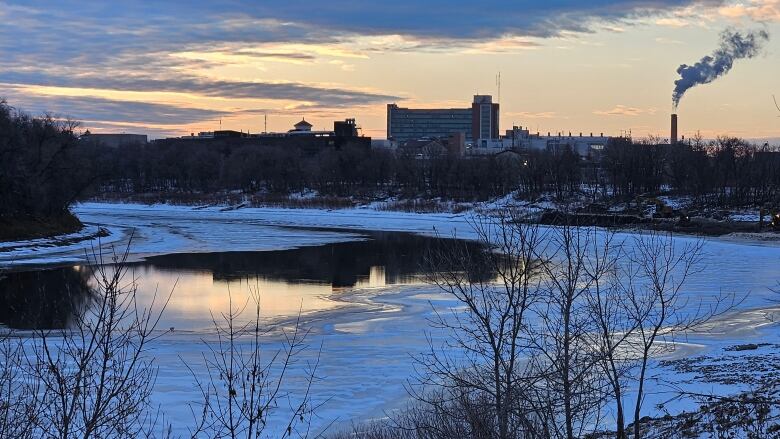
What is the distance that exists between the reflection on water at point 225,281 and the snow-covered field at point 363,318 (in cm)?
179

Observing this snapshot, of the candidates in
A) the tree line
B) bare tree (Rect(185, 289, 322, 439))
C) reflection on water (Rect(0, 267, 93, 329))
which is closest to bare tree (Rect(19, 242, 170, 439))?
bare tree (Rect(185, 289, 322, 439))

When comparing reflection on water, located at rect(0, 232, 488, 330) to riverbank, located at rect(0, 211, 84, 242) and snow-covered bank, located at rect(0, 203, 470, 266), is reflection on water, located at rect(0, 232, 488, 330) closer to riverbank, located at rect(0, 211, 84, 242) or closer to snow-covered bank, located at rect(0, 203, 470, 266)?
snow-covered bank, located at rect(0, 203, 470, 266)

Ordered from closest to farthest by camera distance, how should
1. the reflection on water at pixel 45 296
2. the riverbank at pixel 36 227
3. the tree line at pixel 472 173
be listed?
the reflection on water at pixel 45 296 < the riverbank at pixel 36 227 < the tree line at pixel 472 173

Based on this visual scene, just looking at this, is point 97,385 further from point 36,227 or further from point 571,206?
point 571,206

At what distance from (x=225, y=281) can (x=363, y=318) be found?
963 cm

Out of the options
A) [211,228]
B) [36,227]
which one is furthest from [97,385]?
[211,228]

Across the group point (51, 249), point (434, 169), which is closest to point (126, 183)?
point (434, 169)

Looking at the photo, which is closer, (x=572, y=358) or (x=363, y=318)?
(x=572, y=358)

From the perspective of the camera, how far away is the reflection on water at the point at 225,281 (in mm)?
23328

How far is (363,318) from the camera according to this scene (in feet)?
74.3

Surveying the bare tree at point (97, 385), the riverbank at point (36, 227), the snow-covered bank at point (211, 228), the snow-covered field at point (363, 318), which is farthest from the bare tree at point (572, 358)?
the riverbank at point (36, 227)

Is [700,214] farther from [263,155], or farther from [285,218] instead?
[263,155]

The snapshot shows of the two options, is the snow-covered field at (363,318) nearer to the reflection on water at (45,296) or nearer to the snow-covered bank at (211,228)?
the snow-covered bank at (211,228)

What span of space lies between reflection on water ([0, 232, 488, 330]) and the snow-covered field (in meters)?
1.79
